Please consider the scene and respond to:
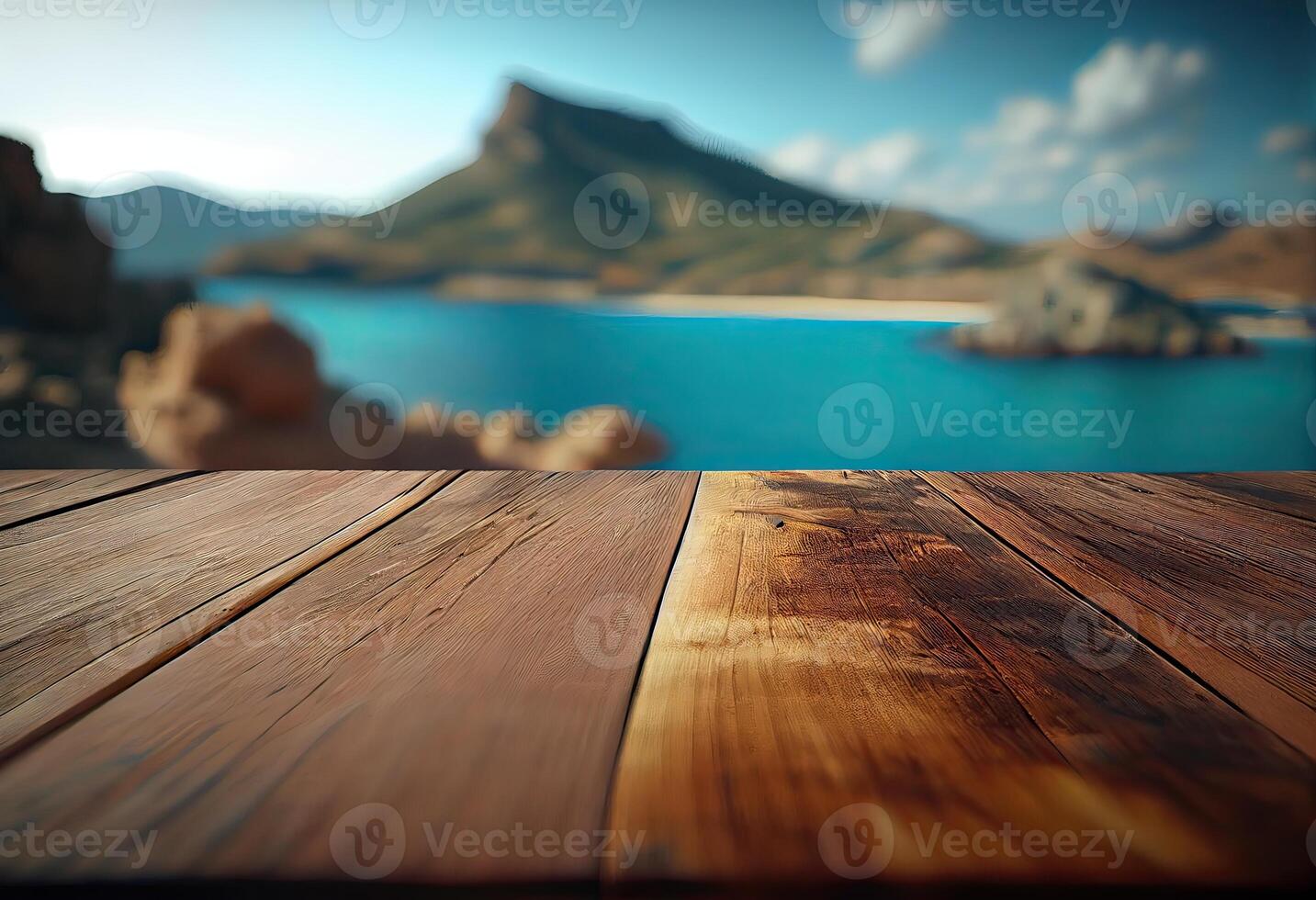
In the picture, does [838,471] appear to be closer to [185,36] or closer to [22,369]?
[185,36]

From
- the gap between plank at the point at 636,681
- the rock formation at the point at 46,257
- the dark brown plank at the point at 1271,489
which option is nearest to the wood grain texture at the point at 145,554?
the gap between plank at the point at 636,681

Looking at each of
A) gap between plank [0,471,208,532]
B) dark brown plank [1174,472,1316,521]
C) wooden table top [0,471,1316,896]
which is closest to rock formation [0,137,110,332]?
gap between plank [0,471,208,532]

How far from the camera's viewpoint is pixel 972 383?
7.93ft

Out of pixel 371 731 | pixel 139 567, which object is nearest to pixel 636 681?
pixel 371 731

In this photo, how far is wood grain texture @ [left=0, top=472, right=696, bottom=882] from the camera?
0.98ft

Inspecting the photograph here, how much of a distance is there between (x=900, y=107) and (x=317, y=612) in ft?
7.27

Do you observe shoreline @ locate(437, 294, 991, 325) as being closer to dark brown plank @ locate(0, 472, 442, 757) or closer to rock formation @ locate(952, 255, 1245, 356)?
rock formation @ locate(952, 255, 1245, 356)

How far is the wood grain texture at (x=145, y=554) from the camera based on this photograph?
19.1 inches

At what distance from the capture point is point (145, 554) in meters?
0.67

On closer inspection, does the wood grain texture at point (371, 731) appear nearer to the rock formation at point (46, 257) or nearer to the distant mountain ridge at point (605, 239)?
the distant mountain ridge at point (605, 239)

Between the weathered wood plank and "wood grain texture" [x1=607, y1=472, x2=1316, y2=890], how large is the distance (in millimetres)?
663

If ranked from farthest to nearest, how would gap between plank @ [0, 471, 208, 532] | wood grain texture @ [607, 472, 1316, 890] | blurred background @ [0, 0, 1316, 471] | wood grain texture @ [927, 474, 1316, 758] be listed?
1. blurred background @ [0, 0, 1316, 471]
2. gap between plank @ [0, 471, 208, 532]
3. wood grain texture @ [927, 474, 1316, 758]
4. wood grain texture @ [607, 472, 1316, 890]

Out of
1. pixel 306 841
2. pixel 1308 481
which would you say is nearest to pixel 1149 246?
pixel 1308 481

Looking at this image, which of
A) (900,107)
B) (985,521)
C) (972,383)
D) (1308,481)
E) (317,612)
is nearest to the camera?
(317,612)
